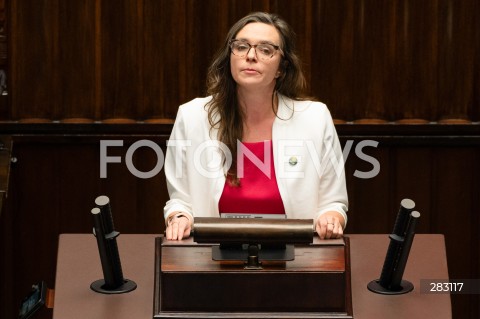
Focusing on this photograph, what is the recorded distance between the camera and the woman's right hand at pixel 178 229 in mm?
3050

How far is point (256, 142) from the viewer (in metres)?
3.68

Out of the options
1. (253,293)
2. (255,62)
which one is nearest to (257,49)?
(255,62)

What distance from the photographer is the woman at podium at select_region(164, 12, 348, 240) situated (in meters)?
3.62

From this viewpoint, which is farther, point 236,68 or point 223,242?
point 236,68

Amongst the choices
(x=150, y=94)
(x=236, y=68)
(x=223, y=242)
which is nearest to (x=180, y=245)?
(x=223, y=242)

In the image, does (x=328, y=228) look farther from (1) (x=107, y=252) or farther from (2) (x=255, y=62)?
(2) (x=255, y=62)

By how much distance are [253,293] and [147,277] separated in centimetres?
42

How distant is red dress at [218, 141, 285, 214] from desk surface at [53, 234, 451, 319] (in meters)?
0.40

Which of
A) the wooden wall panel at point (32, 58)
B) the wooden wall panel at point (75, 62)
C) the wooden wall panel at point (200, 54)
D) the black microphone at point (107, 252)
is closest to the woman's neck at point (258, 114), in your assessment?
the black microphone at point (107, 252)

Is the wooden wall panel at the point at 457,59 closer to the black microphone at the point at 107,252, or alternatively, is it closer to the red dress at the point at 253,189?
the red dress at the point at 253,189

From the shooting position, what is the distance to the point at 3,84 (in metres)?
4.76

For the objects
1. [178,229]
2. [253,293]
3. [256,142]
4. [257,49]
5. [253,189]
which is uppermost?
[257,49]

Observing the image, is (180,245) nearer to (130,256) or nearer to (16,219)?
(130,256)

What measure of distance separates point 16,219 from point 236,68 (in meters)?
1.72
